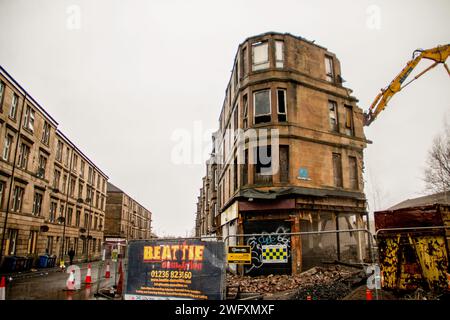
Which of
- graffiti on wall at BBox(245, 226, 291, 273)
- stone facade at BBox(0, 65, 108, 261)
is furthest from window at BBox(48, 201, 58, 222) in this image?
graffiti on wall at BBox(245, 226, 291, 273)

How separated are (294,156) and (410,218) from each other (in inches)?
332

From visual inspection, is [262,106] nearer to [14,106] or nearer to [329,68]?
[329,68]

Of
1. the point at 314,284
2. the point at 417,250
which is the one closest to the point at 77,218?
the point at 314,284

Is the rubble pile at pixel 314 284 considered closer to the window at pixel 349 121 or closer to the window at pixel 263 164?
the window at pixel 263 164

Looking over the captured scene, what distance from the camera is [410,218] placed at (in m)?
9.95

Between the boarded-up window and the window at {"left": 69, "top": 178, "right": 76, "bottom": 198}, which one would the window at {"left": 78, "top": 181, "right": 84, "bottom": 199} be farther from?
the boarded-up window

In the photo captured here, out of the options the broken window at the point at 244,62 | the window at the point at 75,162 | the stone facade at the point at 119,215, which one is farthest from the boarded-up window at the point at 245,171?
the stone facade at the point at 119,215

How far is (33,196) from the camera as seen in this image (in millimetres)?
27125

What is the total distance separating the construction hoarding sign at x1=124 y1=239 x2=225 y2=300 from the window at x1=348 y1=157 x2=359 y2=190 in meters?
15.7

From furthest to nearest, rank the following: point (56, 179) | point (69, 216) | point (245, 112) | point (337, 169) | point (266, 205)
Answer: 1. point (69, 216)
2. point (56, 179)
3. point (245, 112)
4. point (337, 169)
5. point (266, 205)

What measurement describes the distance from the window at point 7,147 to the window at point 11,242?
18.9ft

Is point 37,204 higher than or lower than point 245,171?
lower

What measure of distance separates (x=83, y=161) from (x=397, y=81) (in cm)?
4028

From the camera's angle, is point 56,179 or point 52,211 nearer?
point 52,211
